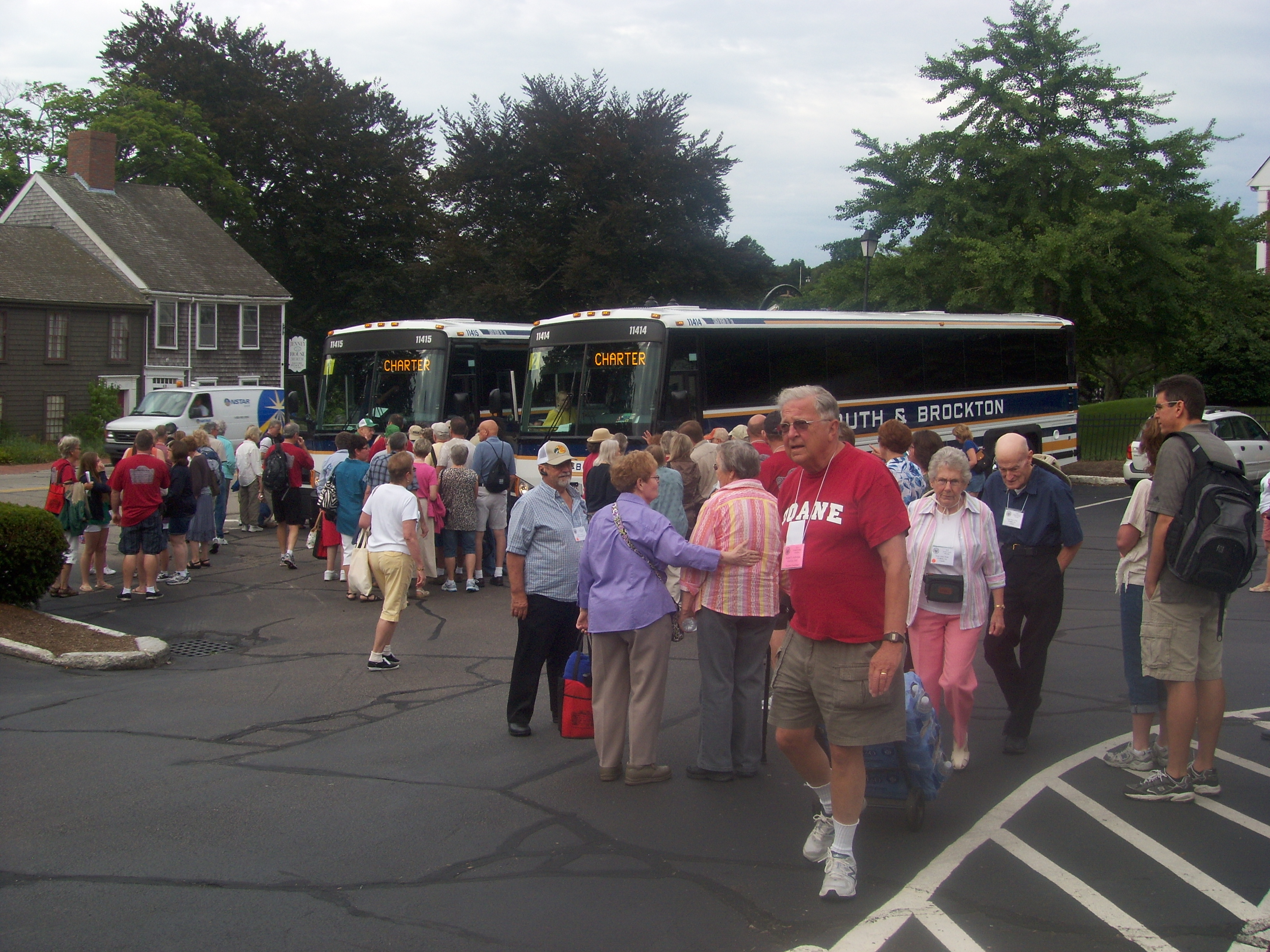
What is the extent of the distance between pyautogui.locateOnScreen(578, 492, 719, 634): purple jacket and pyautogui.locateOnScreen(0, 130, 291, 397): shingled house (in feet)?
123

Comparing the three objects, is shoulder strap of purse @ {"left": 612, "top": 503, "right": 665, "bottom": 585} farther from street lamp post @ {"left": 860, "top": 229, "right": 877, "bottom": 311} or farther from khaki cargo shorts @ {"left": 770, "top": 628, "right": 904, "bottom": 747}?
street lamp post @ {"left": 860, "top": 229, "right": 877, "bottom": 311}

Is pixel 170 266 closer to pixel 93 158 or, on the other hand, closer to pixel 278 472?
pixel 93 158

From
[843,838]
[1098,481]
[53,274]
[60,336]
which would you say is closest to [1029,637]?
[843,838]

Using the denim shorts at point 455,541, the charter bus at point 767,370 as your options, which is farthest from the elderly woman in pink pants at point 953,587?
the charter bus at point 767,370

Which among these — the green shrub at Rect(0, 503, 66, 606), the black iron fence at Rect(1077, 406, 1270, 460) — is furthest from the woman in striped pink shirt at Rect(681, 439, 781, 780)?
the black iron fence at Rect(1077, 406, 1270, 460)

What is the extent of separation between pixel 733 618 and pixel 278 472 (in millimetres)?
9290

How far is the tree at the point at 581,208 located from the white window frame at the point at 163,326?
10.1 metres

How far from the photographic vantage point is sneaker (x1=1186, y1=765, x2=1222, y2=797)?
563 centimetres

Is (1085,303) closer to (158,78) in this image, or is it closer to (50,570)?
(50,570)

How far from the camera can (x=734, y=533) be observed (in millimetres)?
5992

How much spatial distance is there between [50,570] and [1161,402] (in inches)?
378

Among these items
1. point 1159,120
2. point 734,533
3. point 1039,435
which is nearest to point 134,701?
point 734,533

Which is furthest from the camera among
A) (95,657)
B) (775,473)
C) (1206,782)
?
(95,657)

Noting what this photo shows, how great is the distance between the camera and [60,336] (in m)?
36.7
